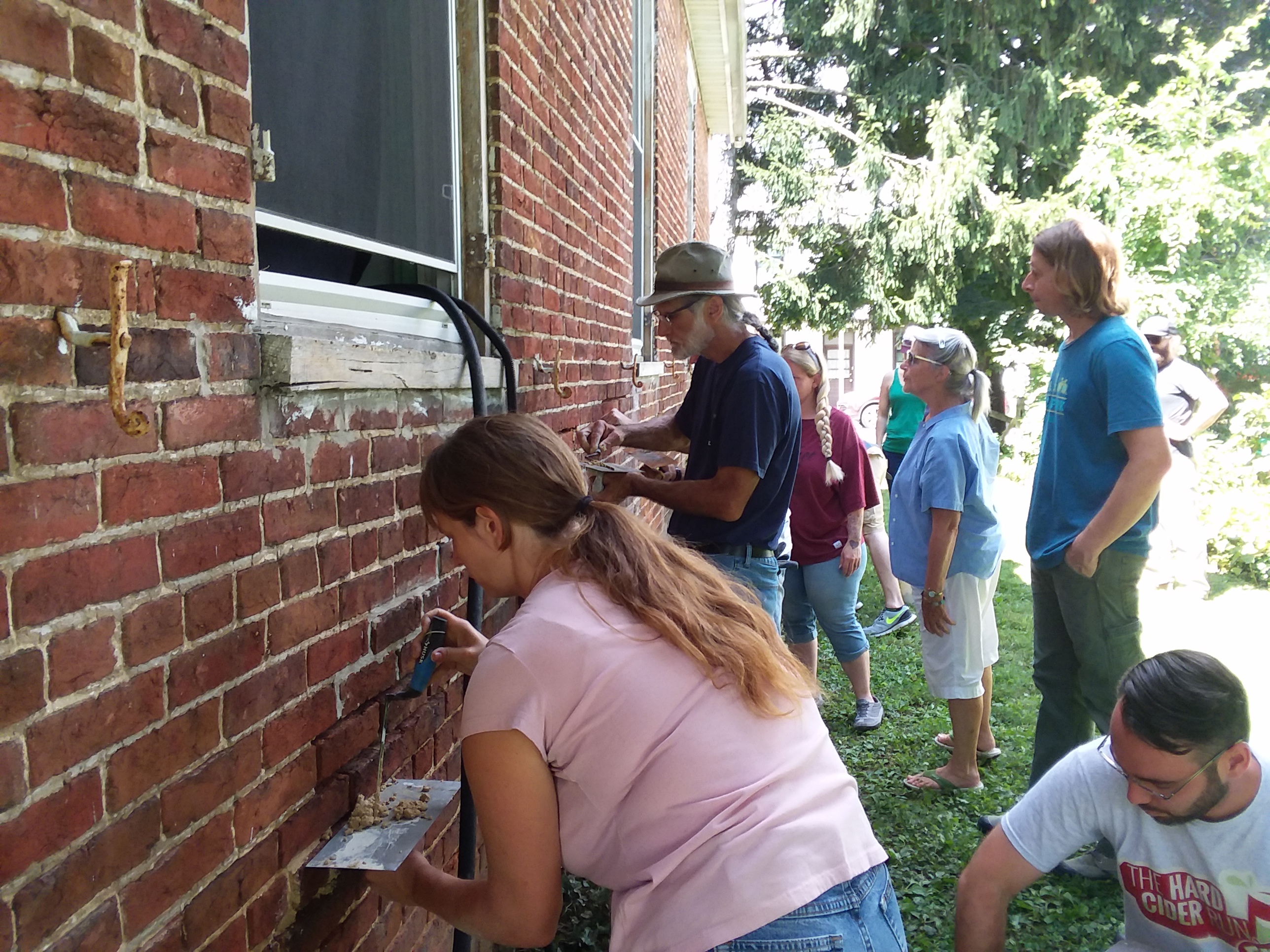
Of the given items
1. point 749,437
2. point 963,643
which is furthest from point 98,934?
point 963,643

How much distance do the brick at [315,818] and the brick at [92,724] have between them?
18.5 inches

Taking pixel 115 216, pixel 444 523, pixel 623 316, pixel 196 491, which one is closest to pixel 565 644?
pixel 444 523

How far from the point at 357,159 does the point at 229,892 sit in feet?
5.03

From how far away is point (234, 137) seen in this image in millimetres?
1474

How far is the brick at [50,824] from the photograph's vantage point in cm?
104

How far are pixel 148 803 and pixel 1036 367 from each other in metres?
13.8

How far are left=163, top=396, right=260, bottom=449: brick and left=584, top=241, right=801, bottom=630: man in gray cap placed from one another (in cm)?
179

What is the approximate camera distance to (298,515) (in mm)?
1679

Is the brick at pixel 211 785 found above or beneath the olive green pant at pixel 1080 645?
above

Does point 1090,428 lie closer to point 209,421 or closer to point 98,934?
point 209,421

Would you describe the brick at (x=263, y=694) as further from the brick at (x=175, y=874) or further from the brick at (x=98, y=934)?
the brick at (x=98, y=934)

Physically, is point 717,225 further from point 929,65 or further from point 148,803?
point 148,803

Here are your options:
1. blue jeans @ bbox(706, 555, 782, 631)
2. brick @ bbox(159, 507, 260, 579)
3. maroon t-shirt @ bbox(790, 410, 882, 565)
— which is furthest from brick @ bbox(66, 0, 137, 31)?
maroon t-shirt @ bbox(790, 410, 882, 565)

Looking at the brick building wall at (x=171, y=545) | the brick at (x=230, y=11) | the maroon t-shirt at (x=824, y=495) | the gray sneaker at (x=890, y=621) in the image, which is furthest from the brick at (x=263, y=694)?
the gray sneaker at (x=890, y=621)
